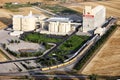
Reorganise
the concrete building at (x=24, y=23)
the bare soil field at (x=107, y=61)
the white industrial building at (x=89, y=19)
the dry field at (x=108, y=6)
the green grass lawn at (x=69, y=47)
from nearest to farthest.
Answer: the bare soil field at (x=107, y=61)
the green grass lawn at (x=69, y=47)
the white industrial building at (x=89, y=19)
the concrete building at (x=24, y=23)
the dry field at (x=108, y=6)

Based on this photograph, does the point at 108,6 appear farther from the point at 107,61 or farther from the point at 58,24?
the point at 107,61

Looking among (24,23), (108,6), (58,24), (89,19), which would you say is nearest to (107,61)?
(89,19)

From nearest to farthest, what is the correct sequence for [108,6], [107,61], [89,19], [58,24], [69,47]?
1. [107,61]
2. [69,47]
3. [58,24]
4. [89,19]
5. [108,6]

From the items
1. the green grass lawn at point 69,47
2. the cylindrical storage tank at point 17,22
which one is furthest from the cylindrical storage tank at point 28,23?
the green grass lawn at point 69,47

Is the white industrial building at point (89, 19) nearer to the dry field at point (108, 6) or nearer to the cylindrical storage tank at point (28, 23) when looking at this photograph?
the cylindrical storage tank at point (28, 23)

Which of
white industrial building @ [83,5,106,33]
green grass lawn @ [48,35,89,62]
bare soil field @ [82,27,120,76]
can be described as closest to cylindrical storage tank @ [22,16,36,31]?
green grass lawn @ [48,35,89,62]

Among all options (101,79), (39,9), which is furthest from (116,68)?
(39,9)

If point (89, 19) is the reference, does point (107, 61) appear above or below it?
below

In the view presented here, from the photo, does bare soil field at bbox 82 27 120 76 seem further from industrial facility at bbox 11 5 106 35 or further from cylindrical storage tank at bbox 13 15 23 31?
cylindrical storage tank at bbox 13 15 23 31
